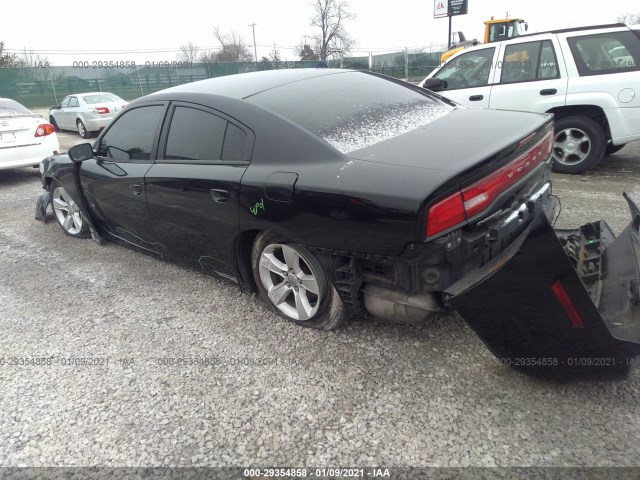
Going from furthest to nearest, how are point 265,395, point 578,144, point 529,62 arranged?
point 529,62
point 578,144
point 265,395

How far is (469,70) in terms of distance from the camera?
6.31m

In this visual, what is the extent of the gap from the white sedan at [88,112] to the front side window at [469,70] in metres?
9.75

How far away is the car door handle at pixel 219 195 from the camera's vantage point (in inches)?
104

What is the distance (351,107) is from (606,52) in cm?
437

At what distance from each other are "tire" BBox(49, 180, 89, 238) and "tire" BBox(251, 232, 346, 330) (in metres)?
2.62

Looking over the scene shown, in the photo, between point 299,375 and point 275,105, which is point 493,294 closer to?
point 299,375

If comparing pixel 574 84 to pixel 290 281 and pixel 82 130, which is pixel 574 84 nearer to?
pixel 290 281

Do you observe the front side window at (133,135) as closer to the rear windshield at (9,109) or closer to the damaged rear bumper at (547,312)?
the damaged rear bumper at (547,312)

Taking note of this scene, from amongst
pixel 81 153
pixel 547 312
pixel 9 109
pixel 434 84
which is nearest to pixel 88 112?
pixel 9 109

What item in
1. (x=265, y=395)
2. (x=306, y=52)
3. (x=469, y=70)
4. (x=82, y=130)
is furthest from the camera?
(x=306, y=52)

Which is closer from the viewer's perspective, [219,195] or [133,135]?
[219,195]

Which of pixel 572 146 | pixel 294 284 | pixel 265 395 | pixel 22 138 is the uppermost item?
pixel 22 138

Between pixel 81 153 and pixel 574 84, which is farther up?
pixel 574 84

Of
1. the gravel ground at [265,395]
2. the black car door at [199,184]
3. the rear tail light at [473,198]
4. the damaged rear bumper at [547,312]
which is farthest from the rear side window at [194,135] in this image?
the damaged rear bumper at [547,312]
